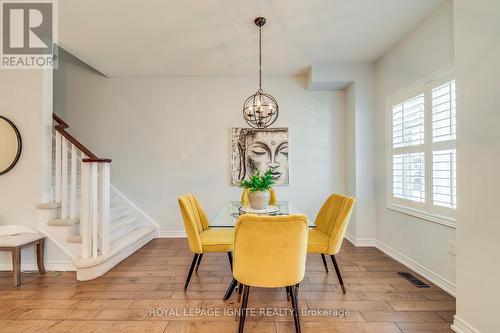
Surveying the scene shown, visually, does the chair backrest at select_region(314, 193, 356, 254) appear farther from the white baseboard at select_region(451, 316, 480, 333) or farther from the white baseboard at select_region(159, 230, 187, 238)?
the white baseboard at select_region(159, 230, 187, 238)

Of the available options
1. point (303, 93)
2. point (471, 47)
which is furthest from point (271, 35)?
point (471, 47)

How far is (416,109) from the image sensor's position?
2.72 m

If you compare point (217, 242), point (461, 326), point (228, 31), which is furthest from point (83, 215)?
point (461, 326)

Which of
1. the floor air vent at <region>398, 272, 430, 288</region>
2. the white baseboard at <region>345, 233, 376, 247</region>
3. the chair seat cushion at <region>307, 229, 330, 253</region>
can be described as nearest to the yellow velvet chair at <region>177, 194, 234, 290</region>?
the chair seat cushion at <region>307, 229, 330, 253</region>

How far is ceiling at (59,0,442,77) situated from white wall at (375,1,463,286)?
0.15 m

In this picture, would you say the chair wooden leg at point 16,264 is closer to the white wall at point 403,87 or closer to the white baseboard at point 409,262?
the white wall at point 403,87

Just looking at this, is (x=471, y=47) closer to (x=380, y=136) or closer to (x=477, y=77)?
(x=477, y=77)

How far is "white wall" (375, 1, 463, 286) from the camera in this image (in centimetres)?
229

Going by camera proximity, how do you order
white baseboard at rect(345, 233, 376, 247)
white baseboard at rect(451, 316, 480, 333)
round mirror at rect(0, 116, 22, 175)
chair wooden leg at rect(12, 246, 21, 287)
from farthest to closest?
1. white baseboard at rect(345, 233, 376, 247)
2. round mirror at rect(0, 116, 22, 175)
3. chair wooden leg at rect(12, 246, 21, 287)
4. white baseboard at rect(451, 316, 480, 333)

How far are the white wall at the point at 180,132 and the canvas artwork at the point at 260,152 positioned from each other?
140mm

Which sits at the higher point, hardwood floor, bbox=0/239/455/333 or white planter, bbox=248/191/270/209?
white planter, bbox=248/191/270/209

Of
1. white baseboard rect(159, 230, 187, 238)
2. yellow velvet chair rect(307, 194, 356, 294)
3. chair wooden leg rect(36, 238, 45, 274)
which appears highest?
yellow velvet chair rect(307, 194, 356, 294)

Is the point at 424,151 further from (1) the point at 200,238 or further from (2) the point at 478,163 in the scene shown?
(1) the point at 200,238

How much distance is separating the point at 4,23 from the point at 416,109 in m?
4.76
